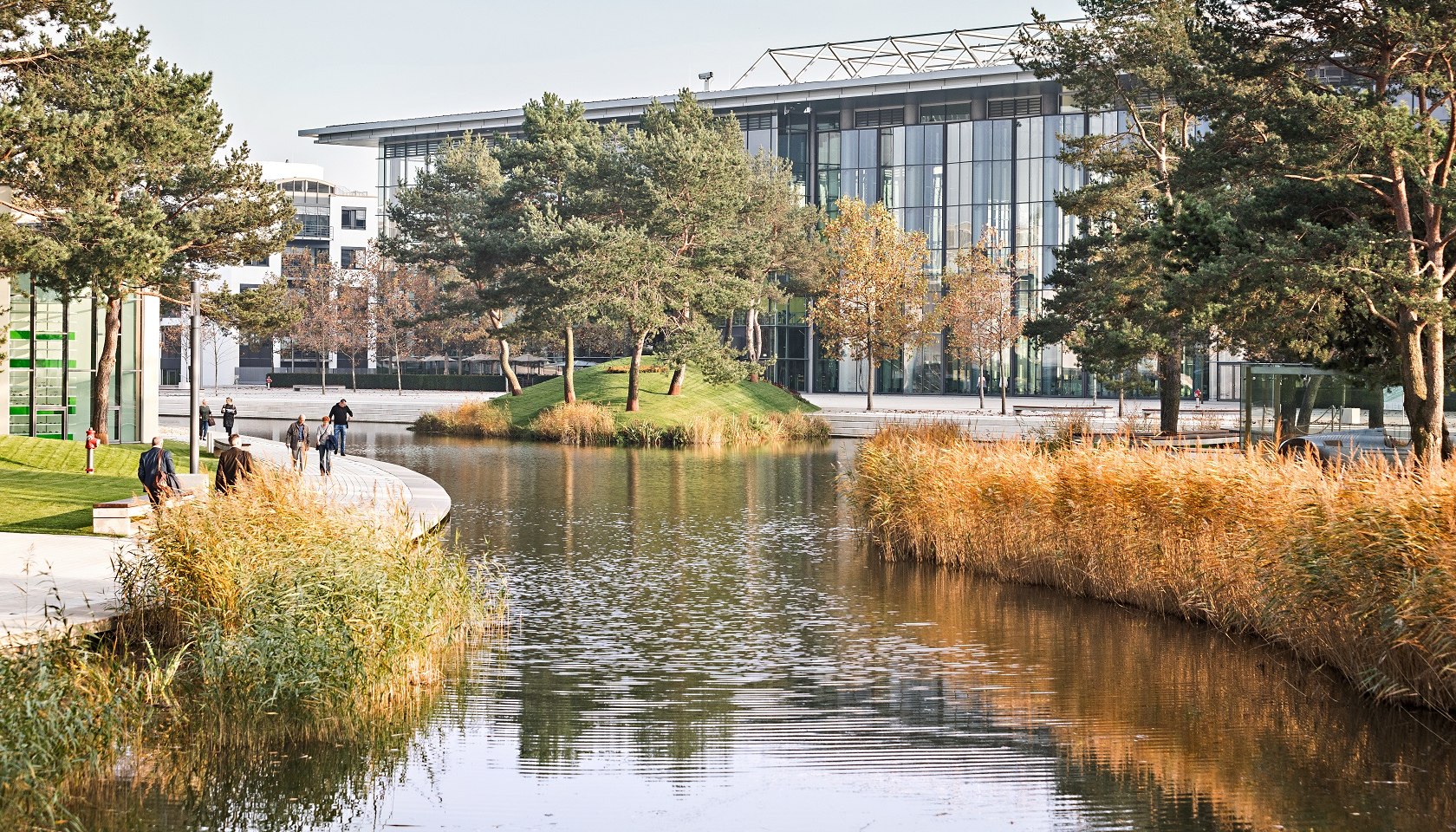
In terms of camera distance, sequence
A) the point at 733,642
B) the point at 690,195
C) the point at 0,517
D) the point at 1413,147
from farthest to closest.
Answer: the point at 690,195 → the point at 0,517 → the point at 1413,147 → the point at 733,642

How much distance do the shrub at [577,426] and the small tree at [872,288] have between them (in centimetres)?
1955

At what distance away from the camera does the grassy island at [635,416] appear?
49.7 m

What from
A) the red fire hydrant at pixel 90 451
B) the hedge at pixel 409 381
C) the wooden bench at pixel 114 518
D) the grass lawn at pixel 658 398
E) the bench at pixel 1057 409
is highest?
the hedge at pixel 409 381

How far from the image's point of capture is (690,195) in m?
54.5

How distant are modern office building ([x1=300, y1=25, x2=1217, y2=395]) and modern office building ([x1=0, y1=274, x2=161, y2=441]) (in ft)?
Result: 171

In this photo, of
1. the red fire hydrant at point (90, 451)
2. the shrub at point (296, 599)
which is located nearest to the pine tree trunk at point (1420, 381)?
the shrub at point (296, 599)

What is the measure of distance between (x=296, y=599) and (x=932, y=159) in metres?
81.8

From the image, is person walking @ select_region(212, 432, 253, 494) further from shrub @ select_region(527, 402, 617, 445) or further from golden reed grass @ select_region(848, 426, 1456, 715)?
shrub @ select_region(527, 402, 617, 445)

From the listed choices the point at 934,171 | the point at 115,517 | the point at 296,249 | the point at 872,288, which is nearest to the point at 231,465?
the point at 115,517

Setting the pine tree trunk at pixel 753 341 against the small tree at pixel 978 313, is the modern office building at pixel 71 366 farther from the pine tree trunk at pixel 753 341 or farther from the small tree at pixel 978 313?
the small tree at pixel 978 313

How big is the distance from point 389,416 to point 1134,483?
50.4 meters

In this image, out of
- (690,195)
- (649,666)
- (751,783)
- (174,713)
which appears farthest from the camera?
(690,195)

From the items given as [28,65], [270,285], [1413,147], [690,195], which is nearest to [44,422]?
[270,285]

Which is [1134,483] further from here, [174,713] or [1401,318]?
[174,713]
